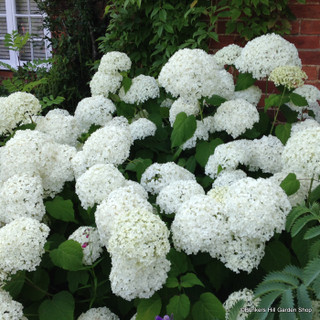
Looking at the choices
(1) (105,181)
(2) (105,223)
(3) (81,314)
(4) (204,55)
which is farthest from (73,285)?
(4) (204,55)

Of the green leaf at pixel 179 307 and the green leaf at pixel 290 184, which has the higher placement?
the green leaf at pixel 290 184

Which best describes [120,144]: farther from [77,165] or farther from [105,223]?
[105,223]

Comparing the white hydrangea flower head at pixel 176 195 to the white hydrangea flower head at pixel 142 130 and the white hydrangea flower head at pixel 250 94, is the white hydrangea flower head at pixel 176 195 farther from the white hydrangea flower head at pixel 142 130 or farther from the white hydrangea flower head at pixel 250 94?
the white hydrangea flower head at pixel 250 94

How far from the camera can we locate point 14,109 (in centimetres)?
199

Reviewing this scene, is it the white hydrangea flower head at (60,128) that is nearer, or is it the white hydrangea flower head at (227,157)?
the white hydrangea flower head at (227,157)

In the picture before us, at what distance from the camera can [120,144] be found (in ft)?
5.43

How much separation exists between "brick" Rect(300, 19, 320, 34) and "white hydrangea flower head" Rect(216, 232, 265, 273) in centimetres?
264

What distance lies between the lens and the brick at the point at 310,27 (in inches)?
130

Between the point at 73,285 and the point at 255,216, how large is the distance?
2.07ft

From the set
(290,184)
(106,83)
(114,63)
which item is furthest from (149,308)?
(114,63)

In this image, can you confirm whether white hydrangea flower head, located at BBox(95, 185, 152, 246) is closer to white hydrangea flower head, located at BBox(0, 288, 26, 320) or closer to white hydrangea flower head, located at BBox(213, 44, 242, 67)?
white hydrangea flower head, located at BBox(0, 288, 26, 320)

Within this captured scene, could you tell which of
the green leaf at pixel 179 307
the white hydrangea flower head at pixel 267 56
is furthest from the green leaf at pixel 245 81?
the green leaf at pixel 179 307

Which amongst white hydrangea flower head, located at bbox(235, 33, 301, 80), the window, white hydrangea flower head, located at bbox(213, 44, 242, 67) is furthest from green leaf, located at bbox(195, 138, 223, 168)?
the window

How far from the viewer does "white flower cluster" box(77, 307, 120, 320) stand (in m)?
1.33
